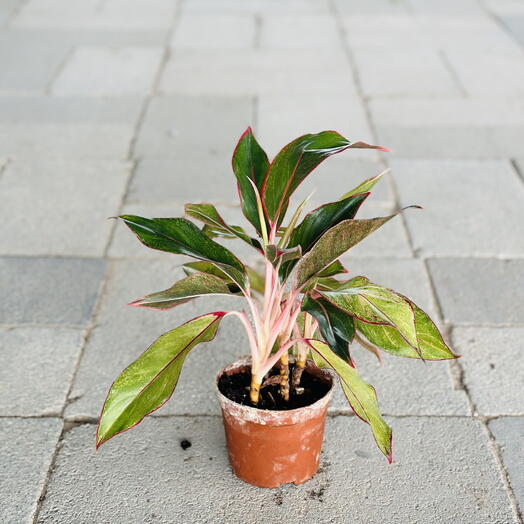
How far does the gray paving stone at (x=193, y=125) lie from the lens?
161 inches

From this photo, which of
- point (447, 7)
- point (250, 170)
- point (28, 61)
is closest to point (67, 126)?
point (28, 61)

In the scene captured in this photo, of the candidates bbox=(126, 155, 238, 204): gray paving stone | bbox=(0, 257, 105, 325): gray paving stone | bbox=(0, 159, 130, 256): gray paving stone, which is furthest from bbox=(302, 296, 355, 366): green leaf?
bbox=(126, 155, 238, 204): gray paving stone

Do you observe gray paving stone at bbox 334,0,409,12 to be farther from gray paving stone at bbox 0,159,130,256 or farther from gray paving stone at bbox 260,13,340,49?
gray paving stone at bbox 0,159,130,256

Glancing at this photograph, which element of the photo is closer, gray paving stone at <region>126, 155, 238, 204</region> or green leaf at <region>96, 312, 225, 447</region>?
green leaf at <region>96, 312, 225, 447</region>

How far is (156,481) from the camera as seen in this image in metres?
2.06

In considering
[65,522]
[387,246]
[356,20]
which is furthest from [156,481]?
[356,20]

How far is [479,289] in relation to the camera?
2.93m

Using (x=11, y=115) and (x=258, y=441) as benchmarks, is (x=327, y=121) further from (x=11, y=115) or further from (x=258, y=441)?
(x=258, y=441)

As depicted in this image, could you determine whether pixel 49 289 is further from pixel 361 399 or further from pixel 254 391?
pixel 361 399

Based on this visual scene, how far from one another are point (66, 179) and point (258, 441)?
2.30 metres

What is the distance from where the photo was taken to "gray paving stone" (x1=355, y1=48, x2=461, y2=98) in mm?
4785

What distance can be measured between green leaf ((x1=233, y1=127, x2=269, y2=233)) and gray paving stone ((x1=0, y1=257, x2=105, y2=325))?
1200 mm

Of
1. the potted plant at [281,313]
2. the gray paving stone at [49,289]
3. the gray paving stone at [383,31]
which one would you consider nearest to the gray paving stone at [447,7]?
the gray paving stone at [383,31]

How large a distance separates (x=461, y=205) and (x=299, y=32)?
285 cm
